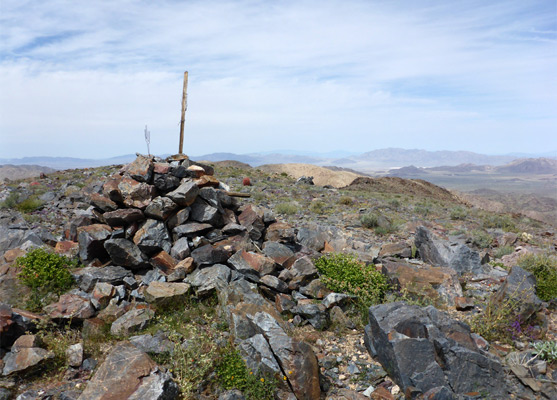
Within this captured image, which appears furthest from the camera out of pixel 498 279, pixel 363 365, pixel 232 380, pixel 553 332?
pixel 498 279

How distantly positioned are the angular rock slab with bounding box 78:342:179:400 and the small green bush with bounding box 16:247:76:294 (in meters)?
3.18

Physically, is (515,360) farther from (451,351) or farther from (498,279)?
(498,279)

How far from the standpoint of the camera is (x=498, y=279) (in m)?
9.71

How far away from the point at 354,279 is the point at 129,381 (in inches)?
208

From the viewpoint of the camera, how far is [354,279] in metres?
8.49

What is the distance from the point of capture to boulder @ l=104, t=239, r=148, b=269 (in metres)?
8.58

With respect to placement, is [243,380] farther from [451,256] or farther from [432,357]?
[451,256]

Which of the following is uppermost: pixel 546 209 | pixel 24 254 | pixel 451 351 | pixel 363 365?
pixel 24 254

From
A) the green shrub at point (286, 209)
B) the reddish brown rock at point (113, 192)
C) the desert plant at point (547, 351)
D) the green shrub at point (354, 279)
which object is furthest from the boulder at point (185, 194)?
the desert plant at point (547, 351)

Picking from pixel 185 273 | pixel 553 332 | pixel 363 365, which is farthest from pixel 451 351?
pixel 185 273

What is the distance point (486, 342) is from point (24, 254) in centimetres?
1057

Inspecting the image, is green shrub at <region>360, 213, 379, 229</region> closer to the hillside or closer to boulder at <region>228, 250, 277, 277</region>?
boulder at <region>228, 250, 277, 277</region>

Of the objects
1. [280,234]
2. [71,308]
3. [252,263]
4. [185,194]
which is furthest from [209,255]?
[71,308]

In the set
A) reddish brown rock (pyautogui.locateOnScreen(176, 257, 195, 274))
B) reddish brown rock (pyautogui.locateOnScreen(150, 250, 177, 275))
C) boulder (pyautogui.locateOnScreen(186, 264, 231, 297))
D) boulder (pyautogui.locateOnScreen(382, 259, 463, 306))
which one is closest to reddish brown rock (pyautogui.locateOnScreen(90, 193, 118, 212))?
reddish brown rock (pyautogui.locateOnScreen(150, 250, 177, 275))
